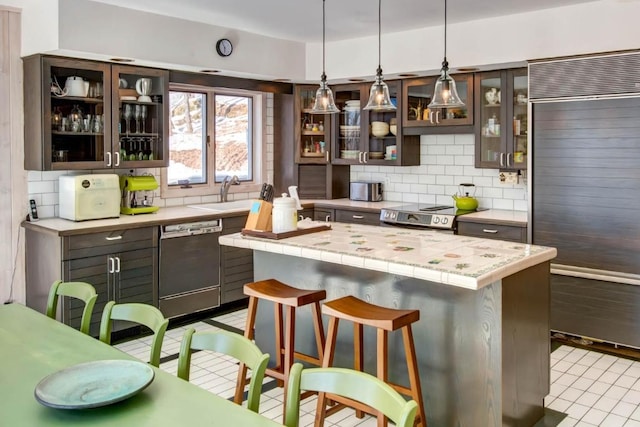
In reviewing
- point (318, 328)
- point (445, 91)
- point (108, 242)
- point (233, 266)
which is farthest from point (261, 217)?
point (233, 266)

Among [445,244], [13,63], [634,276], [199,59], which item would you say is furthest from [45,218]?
[634,276]

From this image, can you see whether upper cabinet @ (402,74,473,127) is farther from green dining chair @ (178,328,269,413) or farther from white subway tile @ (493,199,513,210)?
green dining chair @ (178,328,269,413)

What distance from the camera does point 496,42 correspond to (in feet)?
16.3

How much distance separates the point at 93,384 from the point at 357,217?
4.20 meters

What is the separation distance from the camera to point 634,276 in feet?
14.0

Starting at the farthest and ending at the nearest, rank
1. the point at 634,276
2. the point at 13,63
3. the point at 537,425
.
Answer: the point at 13,63 → the point at 634,276 → the point at 537,425

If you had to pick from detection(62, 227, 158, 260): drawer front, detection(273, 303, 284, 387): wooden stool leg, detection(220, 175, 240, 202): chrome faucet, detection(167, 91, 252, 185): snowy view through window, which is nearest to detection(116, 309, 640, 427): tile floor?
detection(273, 303, 284, 387): wooden stool leg

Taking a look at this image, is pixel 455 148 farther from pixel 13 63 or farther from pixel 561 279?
pixel 13 63

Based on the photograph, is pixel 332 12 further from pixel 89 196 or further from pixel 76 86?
pixel 89 196

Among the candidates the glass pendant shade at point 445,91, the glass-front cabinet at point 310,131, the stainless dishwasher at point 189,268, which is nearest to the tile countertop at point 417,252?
the glass pendant shade at point 445,91

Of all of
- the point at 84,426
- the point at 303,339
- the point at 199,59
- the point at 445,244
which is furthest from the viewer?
the point at 199,59

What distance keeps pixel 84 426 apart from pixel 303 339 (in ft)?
7.31

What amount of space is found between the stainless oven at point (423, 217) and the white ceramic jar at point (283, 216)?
1.96m

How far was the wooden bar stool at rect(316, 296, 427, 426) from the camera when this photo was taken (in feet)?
9.25
